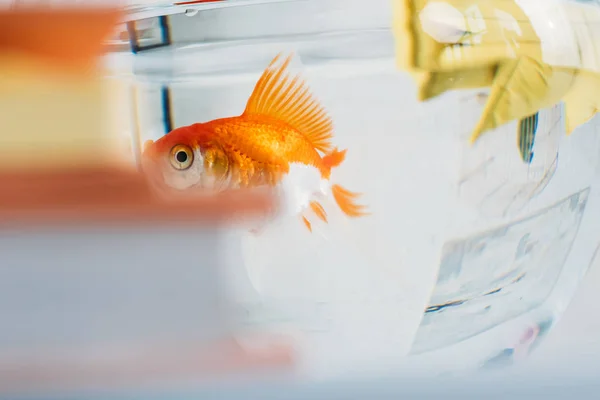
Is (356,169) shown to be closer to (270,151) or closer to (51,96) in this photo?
(270,151)

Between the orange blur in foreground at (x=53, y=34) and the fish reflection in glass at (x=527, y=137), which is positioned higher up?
the orange blur in foreground at (x=53, y=34)

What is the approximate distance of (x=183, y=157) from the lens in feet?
1.51

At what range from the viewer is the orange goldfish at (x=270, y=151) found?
1.51 feet

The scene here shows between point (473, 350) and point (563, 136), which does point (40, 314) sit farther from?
point (563, 136)

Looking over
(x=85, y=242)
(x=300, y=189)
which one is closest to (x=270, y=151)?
(x=300, y=189)

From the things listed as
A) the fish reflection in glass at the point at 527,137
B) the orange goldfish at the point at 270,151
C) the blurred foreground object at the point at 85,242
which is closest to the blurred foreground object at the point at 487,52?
the fish reflection in glass at the point at 527,137

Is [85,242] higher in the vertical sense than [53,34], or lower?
lower

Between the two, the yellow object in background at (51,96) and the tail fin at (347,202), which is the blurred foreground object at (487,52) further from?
the yellow object in background at (51,96)

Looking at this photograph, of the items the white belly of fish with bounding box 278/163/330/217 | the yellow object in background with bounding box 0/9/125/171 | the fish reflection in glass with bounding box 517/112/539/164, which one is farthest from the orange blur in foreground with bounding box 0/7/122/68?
the fish reflection in glass with bounding box 517/112/539/164

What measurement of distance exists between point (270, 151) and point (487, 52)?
0.77ft

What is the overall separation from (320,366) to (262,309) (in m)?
0.08

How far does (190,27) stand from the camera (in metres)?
0.55

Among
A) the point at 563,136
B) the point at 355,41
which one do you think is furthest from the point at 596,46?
the point at 355,41

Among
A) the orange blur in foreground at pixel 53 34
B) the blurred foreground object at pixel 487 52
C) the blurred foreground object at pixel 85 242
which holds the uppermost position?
the orange blur in foreground at pixel 53 34
